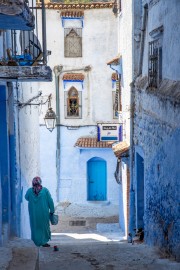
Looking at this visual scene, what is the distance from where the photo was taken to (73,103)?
20.1 metres

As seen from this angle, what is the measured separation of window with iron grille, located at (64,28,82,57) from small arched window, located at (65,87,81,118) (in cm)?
145

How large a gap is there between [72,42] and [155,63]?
38.2 feet

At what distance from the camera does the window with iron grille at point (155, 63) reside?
829 centimetres

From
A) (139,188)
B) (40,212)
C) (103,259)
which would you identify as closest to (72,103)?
(139,188)

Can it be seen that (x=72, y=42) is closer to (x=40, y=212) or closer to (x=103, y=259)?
(x=40, y=212)

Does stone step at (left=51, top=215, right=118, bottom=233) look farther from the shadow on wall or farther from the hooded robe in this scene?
the hooded robe

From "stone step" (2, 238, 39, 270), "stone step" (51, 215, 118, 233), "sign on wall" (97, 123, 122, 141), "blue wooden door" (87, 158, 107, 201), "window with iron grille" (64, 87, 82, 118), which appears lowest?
"stone step" (51, 215, 118, 233)

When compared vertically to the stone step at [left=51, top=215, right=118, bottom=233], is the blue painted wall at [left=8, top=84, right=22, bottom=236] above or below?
above

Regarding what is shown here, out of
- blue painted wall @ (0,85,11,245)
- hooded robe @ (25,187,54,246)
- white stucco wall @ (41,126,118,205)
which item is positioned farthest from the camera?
white stucco wall @ (41,126,118,205)

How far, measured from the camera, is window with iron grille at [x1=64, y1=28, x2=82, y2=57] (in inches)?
771

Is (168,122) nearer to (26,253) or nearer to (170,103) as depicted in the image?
(170,103)

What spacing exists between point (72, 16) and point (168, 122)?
13.3 m

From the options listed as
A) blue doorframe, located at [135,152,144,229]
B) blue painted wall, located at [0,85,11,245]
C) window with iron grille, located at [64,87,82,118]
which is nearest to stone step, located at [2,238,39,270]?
blue painted wall, located at [0,85,11,245]

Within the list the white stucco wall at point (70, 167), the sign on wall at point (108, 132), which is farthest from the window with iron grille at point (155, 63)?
the white stucco wall at point (70, 167)
